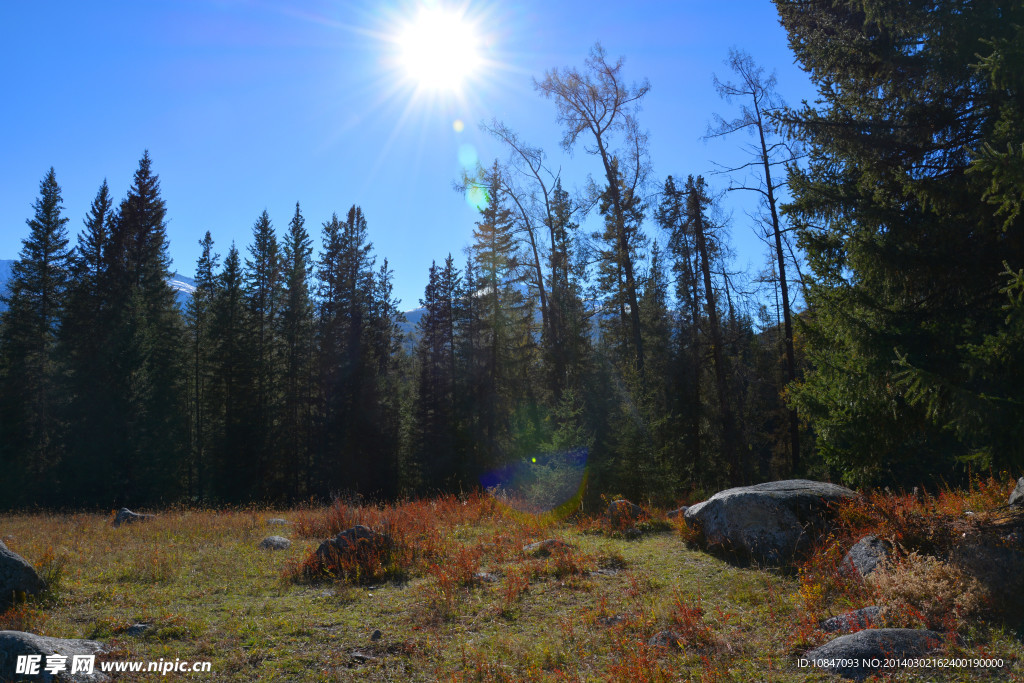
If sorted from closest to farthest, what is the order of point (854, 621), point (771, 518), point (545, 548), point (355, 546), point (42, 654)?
point (42, 654) → point (854, 621) → point (771, 518) → point (355, 546) → point (545, 548)

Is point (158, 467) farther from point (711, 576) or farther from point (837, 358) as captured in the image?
point (837, 358)

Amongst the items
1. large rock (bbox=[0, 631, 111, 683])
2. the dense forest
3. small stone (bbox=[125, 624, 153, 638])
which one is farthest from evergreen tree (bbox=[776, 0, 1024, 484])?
small stone (bbox=[125, 624, 153, 638])

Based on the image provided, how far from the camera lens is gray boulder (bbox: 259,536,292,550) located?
9.93m

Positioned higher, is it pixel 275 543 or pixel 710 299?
pixel 710 299

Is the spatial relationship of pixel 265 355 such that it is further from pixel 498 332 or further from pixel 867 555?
pixel 867 555

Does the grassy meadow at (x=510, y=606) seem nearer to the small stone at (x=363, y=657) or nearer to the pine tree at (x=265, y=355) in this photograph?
the small stone at (x=363, y=657)

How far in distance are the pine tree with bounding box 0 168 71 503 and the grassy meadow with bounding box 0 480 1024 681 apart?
23.8 metres

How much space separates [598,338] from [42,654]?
27917mm

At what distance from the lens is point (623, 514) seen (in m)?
11.2

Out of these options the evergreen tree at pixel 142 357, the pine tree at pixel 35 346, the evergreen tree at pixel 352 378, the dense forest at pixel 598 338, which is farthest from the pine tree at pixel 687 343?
the pine tree at pixel 35 346

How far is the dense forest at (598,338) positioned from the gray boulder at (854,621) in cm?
266

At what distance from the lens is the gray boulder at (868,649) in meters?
4.03

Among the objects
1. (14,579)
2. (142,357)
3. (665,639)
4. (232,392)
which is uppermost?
(142,357)

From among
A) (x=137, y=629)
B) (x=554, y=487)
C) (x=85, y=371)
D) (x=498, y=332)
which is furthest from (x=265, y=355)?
(x=137, y=629)
